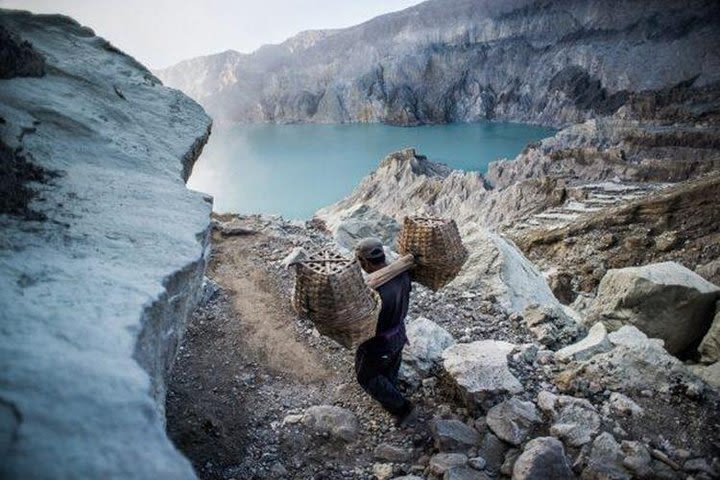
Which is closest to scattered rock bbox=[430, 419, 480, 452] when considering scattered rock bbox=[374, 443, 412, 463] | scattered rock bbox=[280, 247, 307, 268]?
scattered rock bbox=[374, 443, 412, 463]

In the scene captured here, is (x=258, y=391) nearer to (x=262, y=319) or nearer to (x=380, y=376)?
(x=380, y=376)

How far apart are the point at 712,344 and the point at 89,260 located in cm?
726

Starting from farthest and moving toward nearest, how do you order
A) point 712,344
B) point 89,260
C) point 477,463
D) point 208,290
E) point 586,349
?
point 712,344, point 208,290, point 586,349, point 477,463, point 89,260

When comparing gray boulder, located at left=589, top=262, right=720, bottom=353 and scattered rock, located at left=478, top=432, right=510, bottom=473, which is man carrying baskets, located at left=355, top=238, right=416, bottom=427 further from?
gray boulder, located at left=589, top=262, right=720, bottom=353

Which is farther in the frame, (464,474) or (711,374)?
(711,374)

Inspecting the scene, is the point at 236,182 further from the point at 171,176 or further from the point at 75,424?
the point at 75,424

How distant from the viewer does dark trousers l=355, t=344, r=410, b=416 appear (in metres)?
3.45

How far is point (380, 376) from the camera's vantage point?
354cm

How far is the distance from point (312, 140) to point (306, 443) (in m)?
59.8

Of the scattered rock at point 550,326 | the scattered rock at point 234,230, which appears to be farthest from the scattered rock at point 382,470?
the scattered rock at point 234,230

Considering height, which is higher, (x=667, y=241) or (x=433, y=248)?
(x=433, y=248)

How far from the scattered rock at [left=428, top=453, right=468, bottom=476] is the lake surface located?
74.3 feet

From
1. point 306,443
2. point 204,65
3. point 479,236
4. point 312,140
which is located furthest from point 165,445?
point 204,65

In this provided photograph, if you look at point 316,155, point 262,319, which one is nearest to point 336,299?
point 262,319
